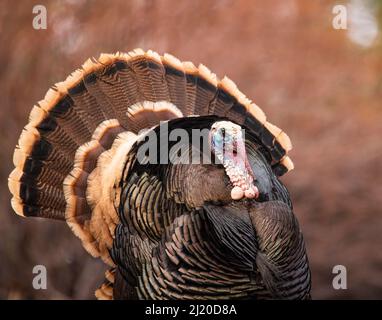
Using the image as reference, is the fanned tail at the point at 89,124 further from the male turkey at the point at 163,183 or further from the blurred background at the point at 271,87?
the blurred background at the point at 271,87

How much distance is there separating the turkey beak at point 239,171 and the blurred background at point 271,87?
1.70 meters

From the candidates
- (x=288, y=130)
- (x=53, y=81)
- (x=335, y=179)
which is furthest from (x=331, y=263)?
(x=53, y=81)

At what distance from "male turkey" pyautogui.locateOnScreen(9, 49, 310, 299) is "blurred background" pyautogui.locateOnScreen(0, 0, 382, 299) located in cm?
75

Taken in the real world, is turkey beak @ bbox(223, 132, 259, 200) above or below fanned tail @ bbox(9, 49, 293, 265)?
below

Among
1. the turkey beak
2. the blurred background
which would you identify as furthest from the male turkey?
the blurred background

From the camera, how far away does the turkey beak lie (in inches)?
106

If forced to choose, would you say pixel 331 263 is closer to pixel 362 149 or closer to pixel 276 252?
pixel 362 149

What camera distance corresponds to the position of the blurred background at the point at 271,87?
164 inches

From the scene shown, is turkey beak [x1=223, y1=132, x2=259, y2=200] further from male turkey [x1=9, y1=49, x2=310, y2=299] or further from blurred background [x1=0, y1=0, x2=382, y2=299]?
blurred background [x1=0, y1=0, x2=382, y2=299]

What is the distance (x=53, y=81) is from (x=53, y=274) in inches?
46.1

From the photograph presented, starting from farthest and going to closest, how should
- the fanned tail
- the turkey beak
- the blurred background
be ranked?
the blurred background → the fanned tail → the turkey beak

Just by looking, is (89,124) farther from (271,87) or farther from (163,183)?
(271,87)

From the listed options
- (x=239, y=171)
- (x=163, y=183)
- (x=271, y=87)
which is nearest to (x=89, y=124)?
(x=163, y=183)

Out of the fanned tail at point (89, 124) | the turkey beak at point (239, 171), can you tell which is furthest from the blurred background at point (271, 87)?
the turkey beak at point (239, 171)
